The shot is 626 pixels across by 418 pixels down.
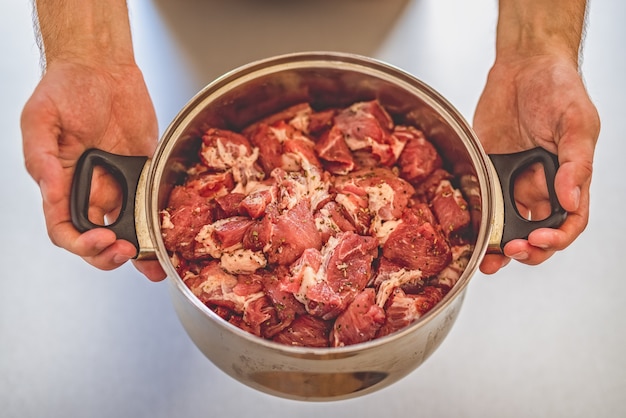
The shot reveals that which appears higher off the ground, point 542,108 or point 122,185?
point 542,108

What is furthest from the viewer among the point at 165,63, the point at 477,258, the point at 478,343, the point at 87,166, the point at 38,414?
the point at 165,63

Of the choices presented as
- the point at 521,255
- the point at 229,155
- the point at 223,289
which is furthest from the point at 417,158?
the point at 223,289

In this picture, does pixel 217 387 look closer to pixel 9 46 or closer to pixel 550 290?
pixel 550 290

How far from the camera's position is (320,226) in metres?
1.38

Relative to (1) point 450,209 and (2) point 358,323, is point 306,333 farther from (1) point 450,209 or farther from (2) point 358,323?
(1) point 450,209

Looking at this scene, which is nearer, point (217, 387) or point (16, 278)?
point (217, 387)

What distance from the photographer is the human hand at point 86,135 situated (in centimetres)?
121

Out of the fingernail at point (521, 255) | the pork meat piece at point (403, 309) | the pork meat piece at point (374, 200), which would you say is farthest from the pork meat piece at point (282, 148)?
the fingernail at point (521, 255)

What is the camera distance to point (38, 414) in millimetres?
1517

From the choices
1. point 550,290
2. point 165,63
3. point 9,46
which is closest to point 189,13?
point 165,63

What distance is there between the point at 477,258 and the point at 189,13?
1484 mm

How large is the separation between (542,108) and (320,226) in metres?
0.66

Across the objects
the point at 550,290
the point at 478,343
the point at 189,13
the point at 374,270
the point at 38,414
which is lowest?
the point at 38,414

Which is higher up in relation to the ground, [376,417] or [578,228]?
[578,228]
